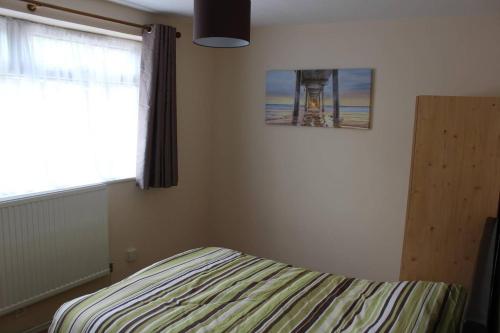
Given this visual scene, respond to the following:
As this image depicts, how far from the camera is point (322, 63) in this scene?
337 cm

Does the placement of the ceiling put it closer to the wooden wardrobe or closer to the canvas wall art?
the canvas wall art

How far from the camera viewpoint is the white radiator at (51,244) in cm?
246

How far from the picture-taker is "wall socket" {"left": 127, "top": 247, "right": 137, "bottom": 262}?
3.30 meters

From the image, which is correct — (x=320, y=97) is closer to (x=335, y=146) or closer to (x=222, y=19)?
(x=335, y=146)

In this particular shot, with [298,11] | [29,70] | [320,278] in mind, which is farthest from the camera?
[298,11]

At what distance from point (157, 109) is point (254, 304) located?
5.76ft

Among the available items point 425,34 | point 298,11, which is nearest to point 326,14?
point 298,11

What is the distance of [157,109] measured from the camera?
3.14 metres

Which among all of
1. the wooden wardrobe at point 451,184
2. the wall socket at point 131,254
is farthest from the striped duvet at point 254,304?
the wall socket at point 131,254

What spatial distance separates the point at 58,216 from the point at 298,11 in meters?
2.21

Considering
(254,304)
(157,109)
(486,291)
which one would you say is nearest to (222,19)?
(254,304)

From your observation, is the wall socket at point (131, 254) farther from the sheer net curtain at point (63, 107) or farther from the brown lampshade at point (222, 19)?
the brown lampshade at point (222, 19)

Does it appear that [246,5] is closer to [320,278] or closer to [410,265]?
[320,278]

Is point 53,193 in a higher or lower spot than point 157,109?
lower
